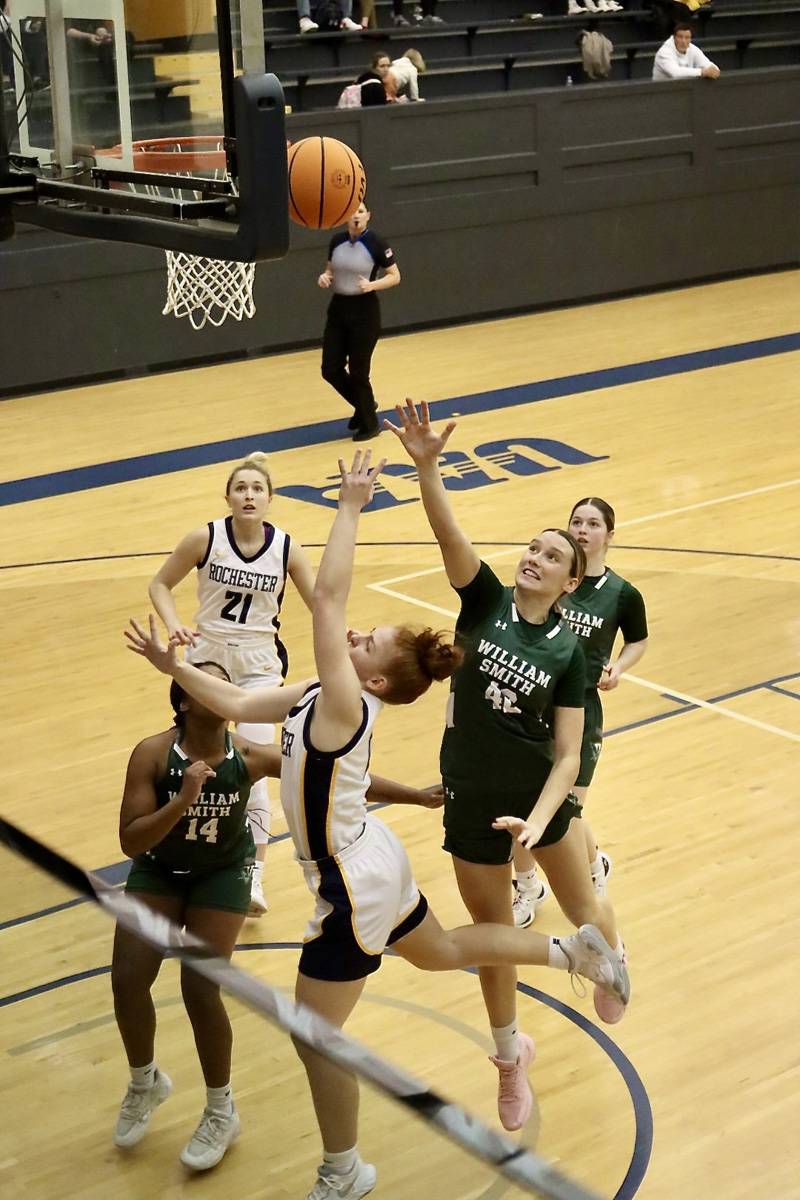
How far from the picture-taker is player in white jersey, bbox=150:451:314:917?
19.1 ft

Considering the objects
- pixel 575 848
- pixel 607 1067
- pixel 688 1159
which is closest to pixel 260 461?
pixel 575 848

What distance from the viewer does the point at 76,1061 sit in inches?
134

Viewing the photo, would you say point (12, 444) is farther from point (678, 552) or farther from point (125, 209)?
point (125, 209)

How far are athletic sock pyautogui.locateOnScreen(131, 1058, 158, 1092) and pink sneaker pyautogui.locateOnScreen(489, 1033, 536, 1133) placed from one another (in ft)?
3.90

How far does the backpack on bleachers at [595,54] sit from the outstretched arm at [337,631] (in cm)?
1483

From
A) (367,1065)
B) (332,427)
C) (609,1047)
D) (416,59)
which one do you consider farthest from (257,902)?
(416,59)

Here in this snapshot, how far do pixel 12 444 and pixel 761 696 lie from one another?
23.8 ft

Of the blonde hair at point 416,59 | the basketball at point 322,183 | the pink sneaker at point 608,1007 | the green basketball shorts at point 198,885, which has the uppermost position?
the blonde hair at point 416,59

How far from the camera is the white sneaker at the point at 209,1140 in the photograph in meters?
3.28

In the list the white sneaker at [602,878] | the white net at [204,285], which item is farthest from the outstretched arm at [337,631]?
the white net at [204,285]

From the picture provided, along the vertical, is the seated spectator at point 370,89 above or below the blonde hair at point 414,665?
above

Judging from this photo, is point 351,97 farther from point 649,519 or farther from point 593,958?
point 593,958

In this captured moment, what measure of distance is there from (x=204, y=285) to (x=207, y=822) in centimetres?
819

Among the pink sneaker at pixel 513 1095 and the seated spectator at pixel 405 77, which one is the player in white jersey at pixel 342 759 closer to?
the pink sneaker at pixel 513 1095
